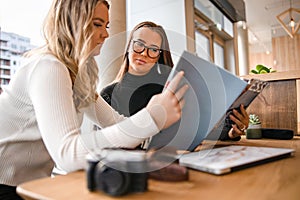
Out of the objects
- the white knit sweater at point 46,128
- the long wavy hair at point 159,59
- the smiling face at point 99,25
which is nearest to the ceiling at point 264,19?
the long wavy hair at point 159,59

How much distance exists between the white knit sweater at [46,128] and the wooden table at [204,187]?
0.07m

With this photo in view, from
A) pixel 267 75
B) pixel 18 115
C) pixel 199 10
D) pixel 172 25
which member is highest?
pixel 199 10

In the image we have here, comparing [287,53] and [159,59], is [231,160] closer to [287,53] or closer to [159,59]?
[159,59]

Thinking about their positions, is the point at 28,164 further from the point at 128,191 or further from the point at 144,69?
the point at 144,69

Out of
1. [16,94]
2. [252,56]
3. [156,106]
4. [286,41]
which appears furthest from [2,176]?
[252,56]

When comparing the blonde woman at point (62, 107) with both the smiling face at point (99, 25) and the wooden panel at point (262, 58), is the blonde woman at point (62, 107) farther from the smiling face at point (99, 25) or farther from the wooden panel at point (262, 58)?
the wooden panel at point (262, 58)

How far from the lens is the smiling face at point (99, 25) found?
0.73m

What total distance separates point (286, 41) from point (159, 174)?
625 cm

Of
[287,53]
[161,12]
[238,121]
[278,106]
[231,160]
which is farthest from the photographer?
[287,53]

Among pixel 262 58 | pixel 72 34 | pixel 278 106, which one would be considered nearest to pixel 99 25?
pixel 72 34

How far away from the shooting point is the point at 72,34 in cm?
71

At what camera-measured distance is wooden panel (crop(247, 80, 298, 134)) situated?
130cm

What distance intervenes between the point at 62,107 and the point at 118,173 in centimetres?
25

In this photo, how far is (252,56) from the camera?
7.41m
